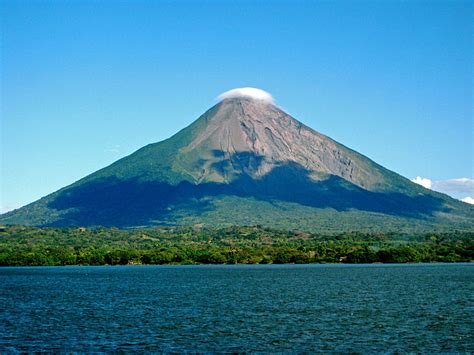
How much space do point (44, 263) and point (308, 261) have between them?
54.6 meters

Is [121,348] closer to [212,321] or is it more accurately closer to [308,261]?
[212,321]

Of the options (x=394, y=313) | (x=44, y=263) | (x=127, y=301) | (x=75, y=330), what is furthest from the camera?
(x=44, y=263)

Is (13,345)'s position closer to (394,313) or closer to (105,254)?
(394,313)

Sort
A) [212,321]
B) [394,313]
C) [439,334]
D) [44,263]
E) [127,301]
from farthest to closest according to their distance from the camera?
1. [44,263]
2. [127,301]
3. [394,313]
4. [212,321]
5. [439,334]

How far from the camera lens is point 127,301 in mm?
64188

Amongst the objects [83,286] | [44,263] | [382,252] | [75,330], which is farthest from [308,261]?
[75,330]

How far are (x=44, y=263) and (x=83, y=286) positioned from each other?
2658 inches

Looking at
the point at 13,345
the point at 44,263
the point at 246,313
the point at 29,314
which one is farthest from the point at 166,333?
the point at 44,263

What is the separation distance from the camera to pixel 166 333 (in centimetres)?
4141

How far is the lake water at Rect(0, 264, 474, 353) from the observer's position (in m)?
37.3

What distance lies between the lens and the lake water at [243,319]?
37312 mm

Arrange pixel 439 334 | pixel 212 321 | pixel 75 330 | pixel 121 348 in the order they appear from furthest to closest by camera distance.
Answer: pixel 212 321 → pixel 75 330 → pixel 439 334 → pixel 121 348

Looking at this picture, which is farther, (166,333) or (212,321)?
(212,321)

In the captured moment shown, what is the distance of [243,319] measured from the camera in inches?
1907
